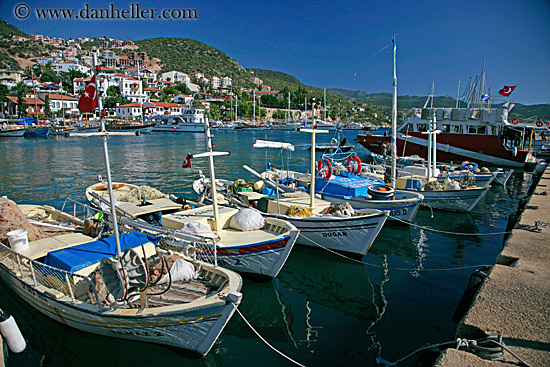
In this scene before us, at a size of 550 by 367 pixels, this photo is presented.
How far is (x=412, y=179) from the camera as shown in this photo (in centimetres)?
1886

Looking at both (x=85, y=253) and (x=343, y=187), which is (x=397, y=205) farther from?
(x=85, y=253)

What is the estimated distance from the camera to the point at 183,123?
97.1m

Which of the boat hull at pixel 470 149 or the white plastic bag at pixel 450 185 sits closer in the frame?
the white plastic bag at pixel 450 185

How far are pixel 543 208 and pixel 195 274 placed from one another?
12.5 m

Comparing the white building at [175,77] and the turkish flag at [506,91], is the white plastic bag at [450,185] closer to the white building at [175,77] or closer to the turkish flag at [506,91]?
the turkish flag at [506,91]

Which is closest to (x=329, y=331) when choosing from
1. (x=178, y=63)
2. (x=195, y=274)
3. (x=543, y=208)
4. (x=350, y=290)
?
(x=350, y=290)

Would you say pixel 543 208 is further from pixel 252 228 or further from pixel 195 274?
pixel 195 274

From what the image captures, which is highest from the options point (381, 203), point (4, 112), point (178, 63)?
point (178, 63)

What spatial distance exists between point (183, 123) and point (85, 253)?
310 ft

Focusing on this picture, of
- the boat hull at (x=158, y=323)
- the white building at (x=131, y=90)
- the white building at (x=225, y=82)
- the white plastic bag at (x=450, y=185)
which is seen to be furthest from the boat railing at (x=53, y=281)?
the white building at (x=225, y=82)

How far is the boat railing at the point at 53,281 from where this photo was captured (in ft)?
22.0

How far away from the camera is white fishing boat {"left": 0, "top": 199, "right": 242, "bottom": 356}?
6.09 metres

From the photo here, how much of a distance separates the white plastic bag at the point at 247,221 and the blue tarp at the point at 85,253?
9.55 ft

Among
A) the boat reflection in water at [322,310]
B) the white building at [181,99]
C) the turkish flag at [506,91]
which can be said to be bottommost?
the boat reflection in water at [322,310]
